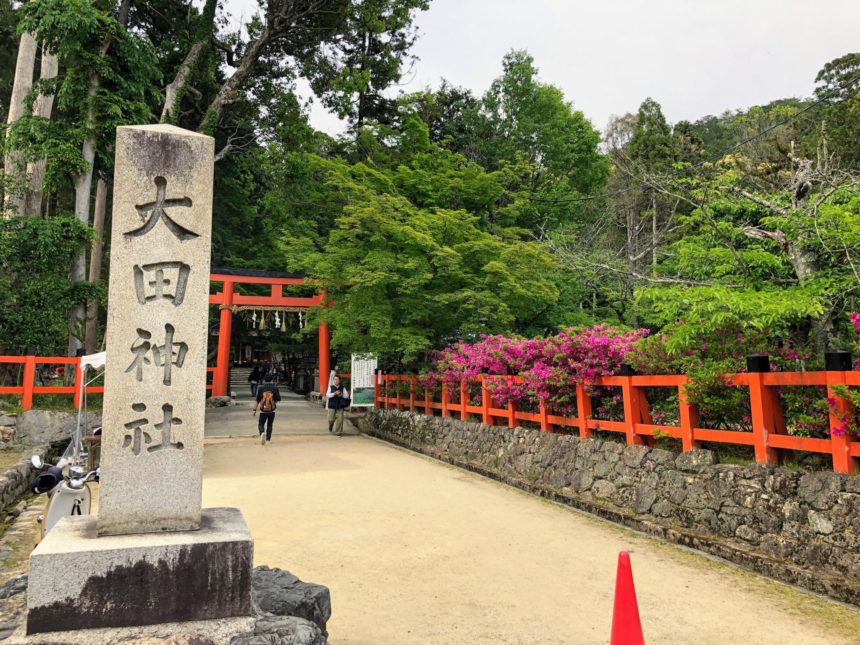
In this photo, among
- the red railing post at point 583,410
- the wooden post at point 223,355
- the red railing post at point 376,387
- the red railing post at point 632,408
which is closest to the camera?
the red railing post at point 632,408

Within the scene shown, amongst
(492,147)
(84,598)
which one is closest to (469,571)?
(84,598)

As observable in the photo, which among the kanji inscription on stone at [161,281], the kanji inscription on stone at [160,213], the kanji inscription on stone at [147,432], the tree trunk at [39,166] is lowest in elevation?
the kanji inscription on stone at [147,432]

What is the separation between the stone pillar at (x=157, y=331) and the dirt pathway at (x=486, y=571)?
4.89ft

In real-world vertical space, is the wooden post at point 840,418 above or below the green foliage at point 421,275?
below

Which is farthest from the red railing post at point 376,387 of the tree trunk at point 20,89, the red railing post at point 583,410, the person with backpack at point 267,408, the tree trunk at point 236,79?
the tree trunk at point 20,89

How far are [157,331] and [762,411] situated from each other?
16.3ft

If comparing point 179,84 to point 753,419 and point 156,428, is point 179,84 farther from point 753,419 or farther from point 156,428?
point 753,419

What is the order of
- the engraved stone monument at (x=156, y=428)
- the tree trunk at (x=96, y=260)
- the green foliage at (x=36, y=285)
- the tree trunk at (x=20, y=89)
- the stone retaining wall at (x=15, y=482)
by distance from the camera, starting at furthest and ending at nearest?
the tree trunk at (x=96, y=260) < the tree trunk at (x=20, y=89) < the green foliage at (x=36, y=285) < the stone retaining wall at (x=15, y=482) < the engraved stone monument at (x=156, y=428)

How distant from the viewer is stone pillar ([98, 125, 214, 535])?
2.92 m

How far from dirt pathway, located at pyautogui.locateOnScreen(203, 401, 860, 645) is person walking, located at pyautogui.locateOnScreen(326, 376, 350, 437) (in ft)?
21.7

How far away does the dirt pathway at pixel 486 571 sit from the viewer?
11.6 feet

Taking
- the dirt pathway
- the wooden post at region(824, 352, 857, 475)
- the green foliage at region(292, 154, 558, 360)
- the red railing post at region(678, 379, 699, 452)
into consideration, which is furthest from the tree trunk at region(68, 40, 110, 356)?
the wooden post at region(824, 352, 857, 475)

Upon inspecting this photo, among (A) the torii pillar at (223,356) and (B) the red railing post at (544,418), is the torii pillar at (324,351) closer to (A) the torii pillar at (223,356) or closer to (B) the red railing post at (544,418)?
(A) the torii pillar at (223,356)

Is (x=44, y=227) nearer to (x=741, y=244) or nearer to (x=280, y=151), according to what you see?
(x=280, y=151)
